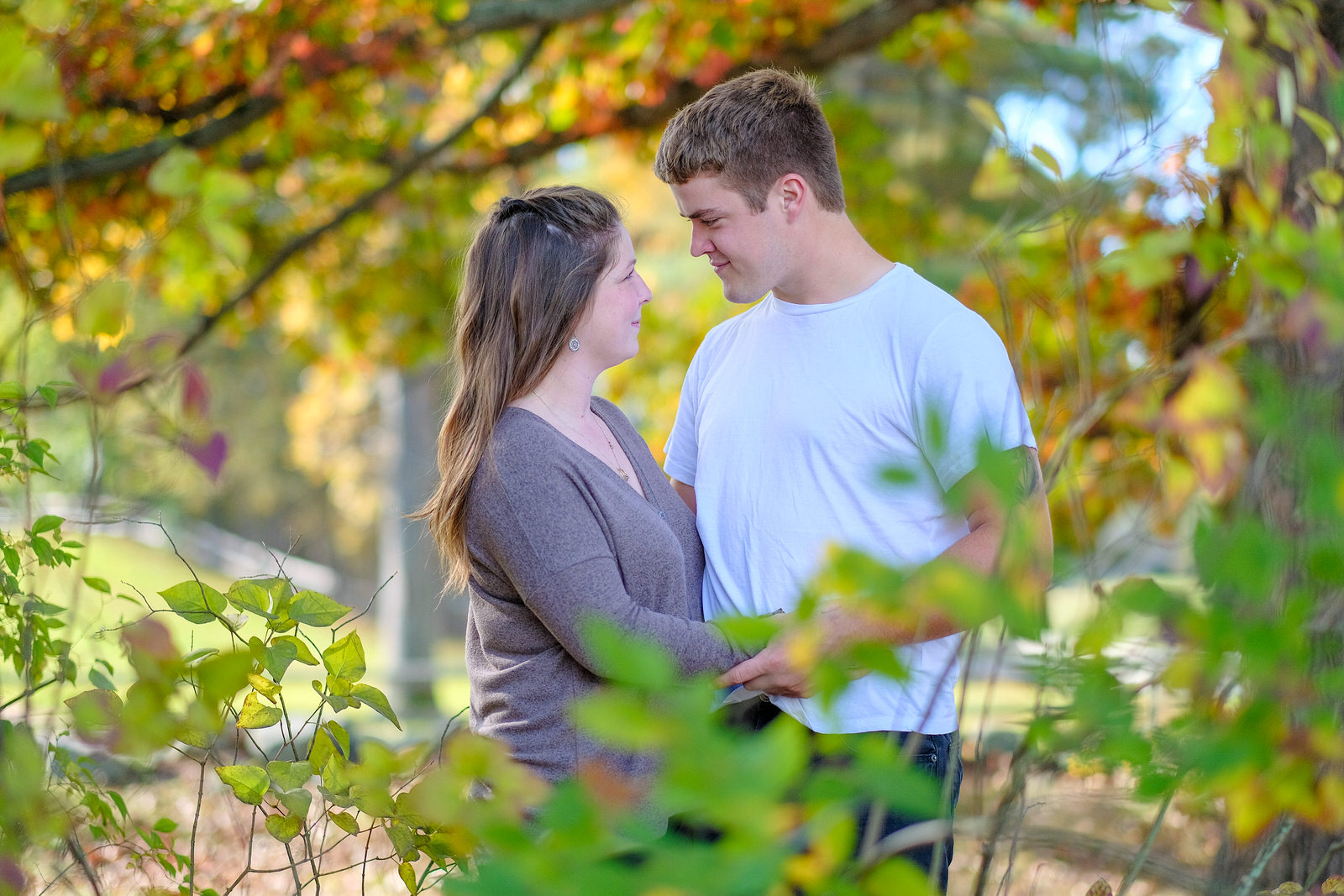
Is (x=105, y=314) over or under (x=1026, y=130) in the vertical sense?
over

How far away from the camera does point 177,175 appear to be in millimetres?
1187

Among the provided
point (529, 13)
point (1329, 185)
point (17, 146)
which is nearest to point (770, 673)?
point (1329, 185)

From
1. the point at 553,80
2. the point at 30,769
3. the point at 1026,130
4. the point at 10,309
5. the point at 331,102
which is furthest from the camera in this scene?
the point at 10,309

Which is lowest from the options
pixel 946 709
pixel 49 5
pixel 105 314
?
pixel 946 709

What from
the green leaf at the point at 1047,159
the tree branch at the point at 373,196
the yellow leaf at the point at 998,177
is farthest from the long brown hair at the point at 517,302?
the tree branch at the point at 373,196

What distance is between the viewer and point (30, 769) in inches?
41.2

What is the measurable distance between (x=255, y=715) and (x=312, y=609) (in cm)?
19

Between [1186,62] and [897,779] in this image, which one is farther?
[1186,62]

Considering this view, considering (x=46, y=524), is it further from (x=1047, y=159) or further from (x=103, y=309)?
(x=1047, y=159)

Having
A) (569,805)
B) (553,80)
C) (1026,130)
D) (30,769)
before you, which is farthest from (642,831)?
(553,80)

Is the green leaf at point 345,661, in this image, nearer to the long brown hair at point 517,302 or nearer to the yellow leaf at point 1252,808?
the long brown hair at point 517,302

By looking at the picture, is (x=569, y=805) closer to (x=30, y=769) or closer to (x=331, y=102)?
(x=30, y=769)

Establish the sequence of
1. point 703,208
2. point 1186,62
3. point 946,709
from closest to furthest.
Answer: point 946,709, point 703,208, point 1186,62

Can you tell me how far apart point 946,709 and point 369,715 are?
6.97 meters
